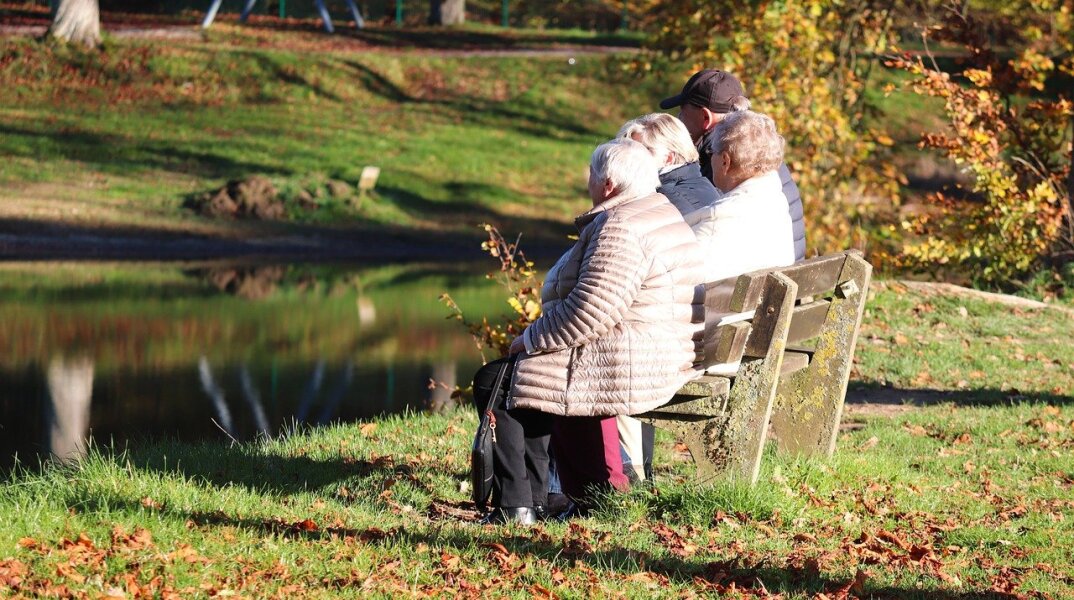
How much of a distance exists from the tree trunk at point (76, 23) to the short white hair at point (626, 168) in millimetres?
26517

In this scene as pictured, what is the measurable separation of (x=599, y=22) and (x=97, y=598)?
41.7m

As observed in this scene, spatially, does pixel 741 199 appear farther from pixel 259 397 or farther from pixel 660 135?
pixel 259 397

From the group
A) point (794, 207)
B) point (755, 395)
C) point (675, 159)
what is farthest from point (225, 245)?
point (755, 395)

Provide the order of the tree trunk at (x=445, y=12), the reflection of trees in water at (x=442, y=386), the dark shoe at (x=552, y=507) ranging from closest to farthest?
the dark shoe at (x=552, y=507) → the reflection of trees in water at (x=442, y=386) → the tree trunk at (x=445, y=12)

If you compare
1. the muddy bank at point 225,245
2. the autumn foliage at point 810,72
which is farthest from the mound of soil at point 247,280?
the autumn foliage at point 810,72

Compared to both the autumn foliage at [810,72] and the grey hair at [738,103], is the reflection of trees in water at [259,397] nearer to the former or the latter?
the grey hair at [738,103]

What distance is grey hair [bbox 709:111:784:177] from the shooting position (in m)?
5.71

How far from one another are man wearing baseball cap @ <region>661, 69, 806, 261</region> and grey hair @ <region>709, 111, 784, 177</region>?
0.68m

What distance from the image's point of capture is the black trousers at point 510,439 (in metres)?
5.29

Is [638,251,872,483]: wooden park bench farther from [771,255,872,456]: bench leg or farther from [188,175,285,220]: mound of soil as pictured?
[188,175,285,220]: mound of soil

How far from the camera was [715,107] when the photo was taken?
21.5 feet

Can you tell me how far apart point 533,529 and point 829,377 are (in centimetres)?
175

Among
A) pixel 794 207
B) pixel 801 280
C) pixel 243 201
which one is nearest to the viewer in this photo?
pixel 801 280

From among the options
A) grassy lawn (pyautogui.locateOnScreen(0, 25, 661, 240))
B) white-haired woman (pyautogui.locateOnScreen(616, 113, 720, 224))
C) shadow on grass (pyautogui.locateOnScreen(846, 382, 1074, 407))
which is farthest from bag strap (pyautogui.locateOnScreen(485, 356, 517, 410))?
grassy lawn (pyautogui.locateOnScreen(0, 25, 661, 240))
